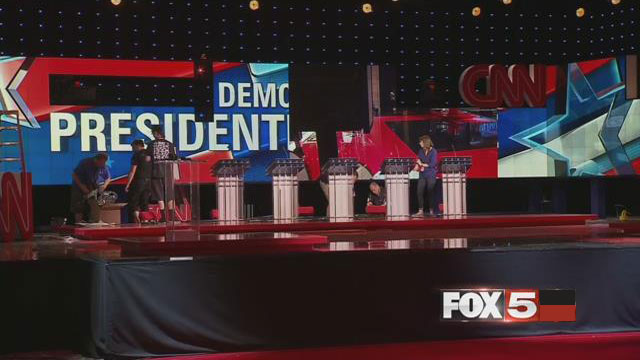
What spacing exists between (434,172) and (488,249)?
22.8ft

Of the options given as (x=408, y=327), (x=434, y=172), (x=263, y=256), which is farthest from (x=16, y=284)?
(x=434, y=172)

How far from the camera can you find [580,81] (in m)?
14.9

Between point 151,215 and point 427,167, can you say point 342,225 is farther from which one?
point 427,167

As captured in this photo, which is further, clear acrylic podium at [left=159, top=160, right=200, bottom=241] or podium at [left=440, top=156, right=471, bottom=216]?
podium at [left=440, top=156, right=471, bottom=216]

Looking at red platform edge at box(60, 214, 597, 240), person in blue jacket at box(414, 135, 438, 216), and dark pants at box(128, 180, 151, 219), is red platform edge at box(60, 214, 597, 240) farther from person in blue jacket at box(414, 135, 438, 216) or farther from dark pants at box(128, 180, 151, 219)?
person in blue jacket at box(414, 135, 438, 216)

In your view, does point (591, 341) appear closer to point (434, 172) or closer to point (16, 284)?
point (16, 284)

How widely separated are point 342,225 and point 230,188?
1.39 meters

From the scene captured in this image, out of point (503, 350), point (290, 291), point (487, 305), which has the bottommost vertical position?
point (503, 350)

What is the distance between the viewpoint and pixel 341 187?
1018cm

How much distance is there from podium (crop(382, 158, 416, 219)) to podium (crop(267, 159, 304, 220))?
100 centimetres

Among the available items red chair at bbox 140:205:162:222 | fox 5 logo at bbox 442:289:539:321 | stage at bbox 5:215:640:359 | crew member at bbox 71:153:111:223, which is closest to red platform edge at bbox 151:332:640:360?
stage at bbox 5:215:640:359

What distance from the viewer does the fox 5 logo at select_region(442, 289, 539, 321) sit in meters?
5.83

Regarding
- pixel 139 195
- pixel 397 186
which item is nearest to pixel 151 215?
pixel 139 195

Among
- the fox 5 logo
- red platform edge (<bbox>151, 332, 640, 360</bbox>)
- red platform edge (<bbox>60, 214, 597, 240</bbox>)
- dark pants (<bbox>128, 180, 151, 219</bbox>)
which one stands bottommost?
red platform edge (<bbox>151, 332, 640, 360</bbox>)
